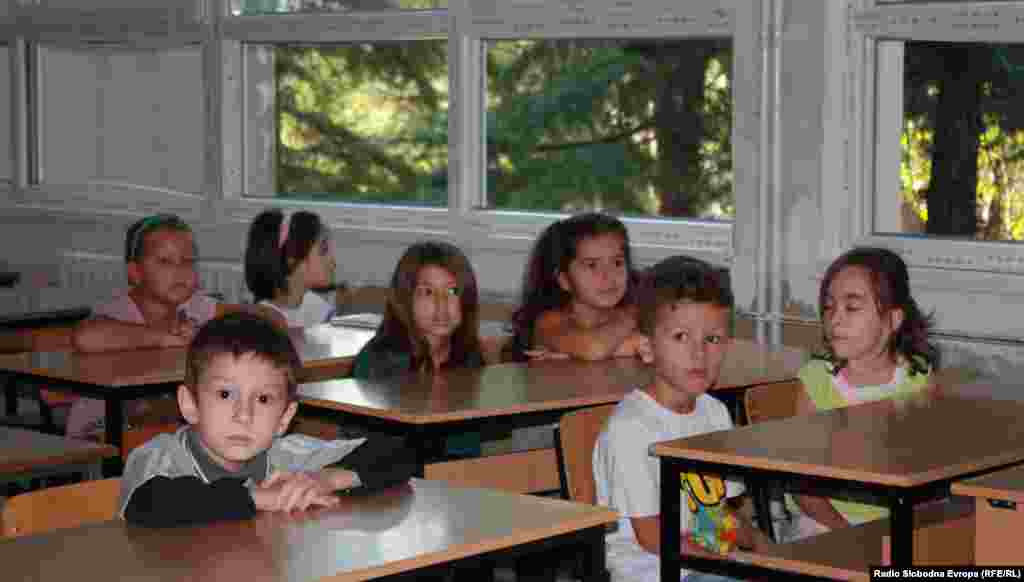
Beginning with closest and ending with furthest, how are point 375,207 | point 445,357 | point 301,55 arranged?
point 445,357
point 375,207
point 301,55

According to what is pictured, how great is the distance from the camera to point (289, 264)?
20.5ft

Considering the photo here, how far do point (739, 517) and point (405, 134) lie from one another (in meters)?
5.62

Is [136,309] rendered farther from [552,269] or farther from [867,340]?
[867,340]

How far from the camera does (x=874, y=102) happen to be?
5.76 metres

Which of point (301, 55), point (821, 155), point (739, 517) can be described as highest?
point (301, 55)

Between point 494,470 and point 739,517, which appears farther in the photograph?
point 494,470

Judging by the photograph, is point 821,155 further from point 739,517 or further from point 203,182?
point 203,182

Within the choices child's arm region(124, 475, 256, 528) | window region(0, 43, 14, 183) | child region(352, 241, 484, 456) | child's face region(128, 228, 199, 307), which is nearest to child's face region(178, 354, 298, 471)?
child's arm region(124, 475, 256, 528)

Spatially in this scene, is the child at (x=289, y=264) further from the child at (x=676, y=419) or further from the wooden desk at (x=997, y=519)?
the wooden desk at (x=997, y=519)

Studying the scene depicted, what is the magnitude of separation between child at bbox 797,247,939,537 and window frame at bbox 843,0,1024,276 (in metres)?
1.07

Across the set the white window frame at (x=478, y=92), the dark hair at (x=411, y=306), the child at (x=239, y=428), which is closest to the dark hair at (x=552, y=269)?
the dark hair at (x=411, y=306)

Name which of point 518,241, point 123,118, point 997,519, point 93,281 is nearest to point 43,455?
point 997,519

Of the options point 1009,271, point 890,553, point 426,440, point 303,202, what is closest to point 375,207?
point 303,202

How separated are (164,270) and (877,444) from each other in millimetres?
2947
